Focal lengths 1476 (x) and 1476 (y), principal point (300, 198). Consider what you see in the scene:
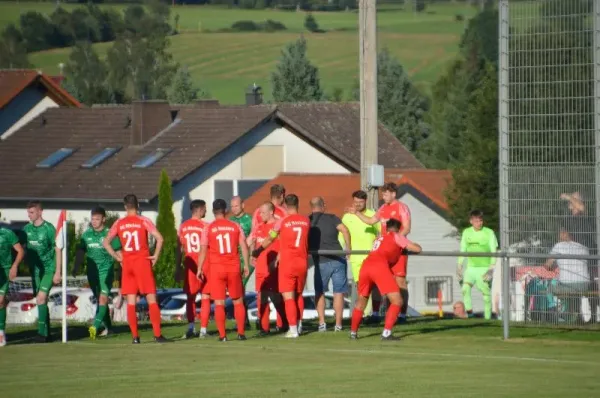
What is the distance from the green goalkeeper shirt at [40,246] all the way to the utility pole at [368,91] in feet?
17.0

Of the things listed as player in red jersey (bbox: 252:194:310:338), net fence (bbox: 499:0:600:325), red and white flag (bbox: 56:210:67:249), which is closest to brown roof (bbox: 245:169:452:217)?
net fence (bbox: 499:0:600:325)

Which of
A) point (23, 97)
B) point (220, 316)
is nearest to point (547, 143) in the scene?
point (220, 316)

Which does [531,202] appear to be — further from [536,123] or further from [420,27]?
[420,27]

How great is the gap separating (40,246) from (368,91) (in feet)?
19.3

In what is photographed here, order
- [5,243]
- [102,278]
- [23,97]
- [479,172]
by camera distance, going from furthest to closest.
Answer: [23,97] → [479,172] → [102,278] → [5,243]

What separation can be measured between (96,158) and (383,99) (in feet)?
132

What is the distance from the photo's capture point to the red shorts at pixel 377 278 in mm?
19016

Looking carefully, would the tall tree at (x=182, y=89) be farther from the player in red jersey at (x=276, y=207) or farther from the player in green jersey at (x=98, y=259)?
the player in green jersey at (x=98, y=259)

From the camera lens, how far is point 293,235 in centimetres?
1978

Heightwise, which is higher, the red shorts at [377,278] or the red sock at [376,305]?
the red shorts at [377,278]

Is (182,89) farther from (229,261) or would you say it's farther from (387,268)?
(387,268)

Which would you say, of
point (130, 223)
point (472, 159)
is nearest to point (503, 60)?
point (130, 223)

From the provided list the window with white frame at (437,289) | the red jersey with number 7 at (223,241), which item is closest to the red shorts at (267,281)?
the red jersey with number 7 at (223,241)

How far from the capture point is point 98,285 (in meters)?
21.1
